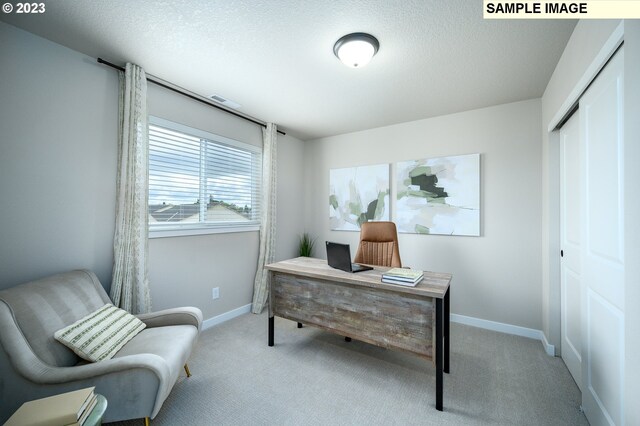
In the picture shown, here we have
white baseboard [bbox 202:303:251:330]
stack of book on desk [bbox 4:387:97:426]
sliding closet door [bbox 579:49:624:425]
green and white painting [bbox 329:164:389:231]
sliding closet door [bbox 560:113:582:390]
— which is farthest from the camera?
green and white painting [bbox 329:164:389:231]

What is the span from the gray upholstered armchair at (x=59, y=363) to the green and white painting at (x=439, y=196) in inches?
112

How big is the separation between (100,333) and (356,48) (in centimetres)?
254

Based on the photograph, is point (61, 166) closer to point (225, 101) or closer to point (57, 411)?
point (225, 101)

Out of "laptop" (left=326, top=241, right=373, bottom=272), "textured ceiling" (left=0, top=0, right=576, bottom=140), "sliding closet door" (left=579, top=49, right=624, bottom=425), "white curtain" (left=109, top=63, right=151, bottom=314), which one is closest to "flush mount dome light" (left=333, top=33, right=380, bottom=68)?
"textured ceiling" (left=0, top=0, right=576, bottom=140)

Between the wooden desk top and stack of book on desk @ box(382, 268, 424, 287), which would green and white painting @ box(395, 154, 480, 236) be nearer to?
the wooden desk top

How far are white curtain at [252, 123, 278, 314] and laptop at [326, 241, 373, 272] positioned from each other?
1.39 m

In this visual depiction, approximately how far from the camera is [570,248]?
2084mm

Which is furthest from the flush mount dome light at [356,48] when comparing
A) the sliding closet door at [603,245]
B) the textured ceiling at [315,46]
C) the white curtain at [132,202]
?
the white curtain at [132,202]

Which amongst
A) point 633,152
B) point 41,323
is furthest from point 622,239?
point 41,323

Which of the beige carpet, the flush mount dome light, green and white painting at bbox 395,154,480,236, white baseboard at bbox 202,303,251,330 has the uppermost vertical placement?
the flush mount dome light

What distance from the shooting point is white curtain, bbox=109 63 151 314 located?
211 centimetres

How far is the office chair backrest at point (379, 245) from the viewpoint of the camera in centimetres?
269

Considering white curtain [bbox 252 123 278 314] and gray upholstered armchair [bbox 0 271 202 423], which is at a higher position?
white curtain [bbox 252 123 278 314]

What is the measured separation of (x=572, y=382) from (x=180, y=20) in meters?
3.83
